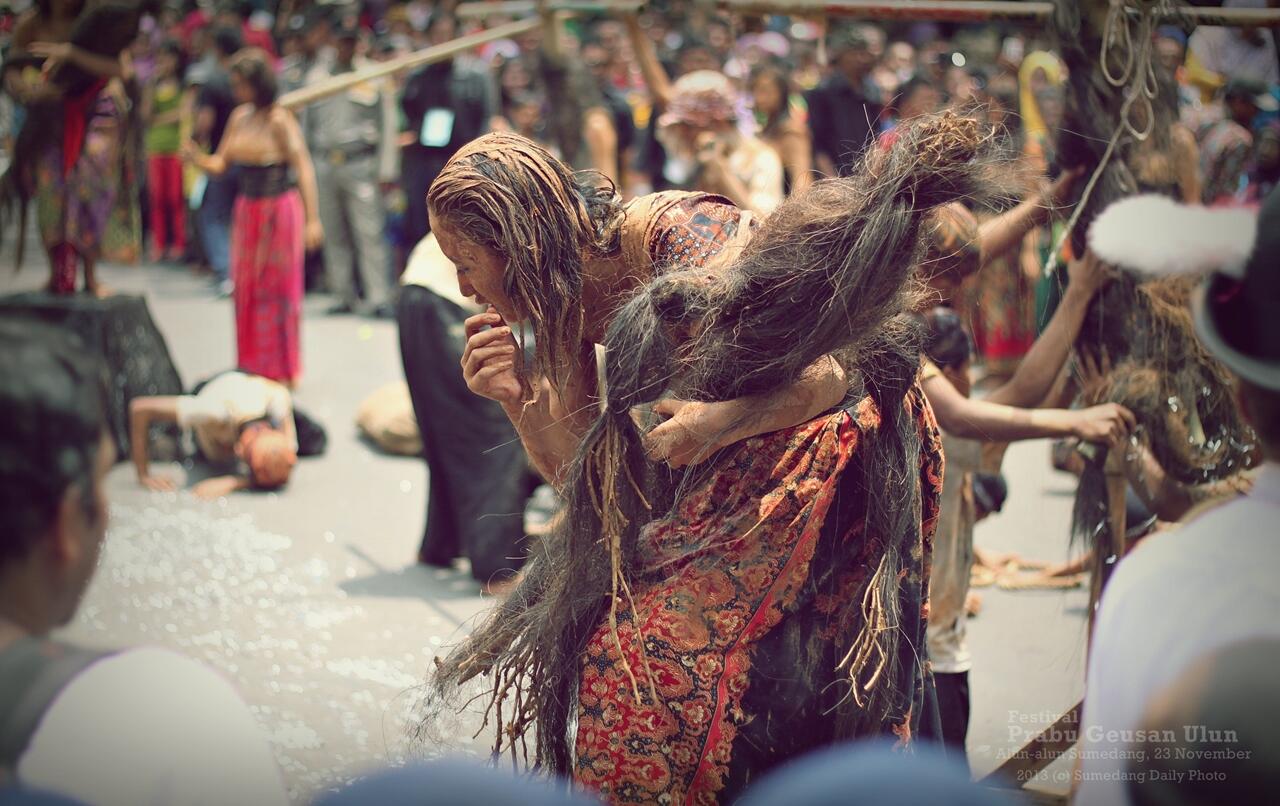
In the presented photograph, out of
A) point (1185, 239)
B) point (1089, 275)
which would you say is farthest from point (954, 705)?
point (1185, 239)

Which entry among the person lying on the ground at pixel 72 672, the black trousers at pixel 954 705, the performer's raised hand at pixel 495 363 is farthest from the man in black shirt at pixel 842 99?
the person lying on the ground at pixel 72 672

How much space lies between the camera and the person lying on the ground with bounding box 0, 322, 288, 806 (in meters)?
0.99

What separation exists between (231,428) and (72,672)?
5.15 m

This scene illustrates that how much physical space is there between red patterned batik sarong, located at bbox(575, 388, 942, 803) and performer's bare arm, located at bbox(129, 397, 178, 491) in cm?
445

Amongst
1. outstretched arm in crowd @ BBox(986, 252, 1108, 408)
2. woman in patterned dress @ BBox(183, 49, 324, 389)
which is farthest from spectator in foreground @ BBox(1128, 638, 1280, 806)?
woman in patterned dress @ BBox(183, 49, 324, 389)

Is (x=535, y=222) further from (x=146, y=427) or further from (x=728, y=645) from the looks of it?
(x=146, y=427)

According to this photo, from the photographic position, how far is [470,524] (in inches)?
183

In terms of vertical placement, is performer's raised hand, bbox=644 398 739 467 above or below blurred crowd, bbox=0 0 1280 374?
below

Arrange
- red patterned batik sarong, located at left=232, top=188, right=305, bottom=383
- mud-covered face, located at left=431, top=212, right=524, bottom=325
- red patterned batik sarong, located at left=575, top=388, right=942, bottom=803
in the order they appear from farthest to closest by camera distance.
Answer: red patterned batik sarong, located at left=232, top=188, right=305, bottom=383 < mud-covered face, located at left=431, top=212, right=524, bottom=325 < red patterned batik sarong, located at left=575, top=388, right=942, bottom=803

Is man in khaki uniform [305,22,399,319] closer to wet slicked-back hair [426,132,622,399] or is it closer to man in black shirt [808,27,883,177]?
man in black shirt [808,27,883,177]

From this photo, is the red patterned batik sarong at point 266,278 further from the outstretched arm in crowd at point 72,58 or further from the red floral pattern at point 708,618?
the red floral pattern at point 708,618

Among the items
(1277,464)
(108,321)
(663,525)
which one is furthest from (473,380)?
(108,321)

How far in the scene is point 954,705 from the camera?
304 cm

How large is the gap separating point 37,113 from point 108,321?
41.7 inches
